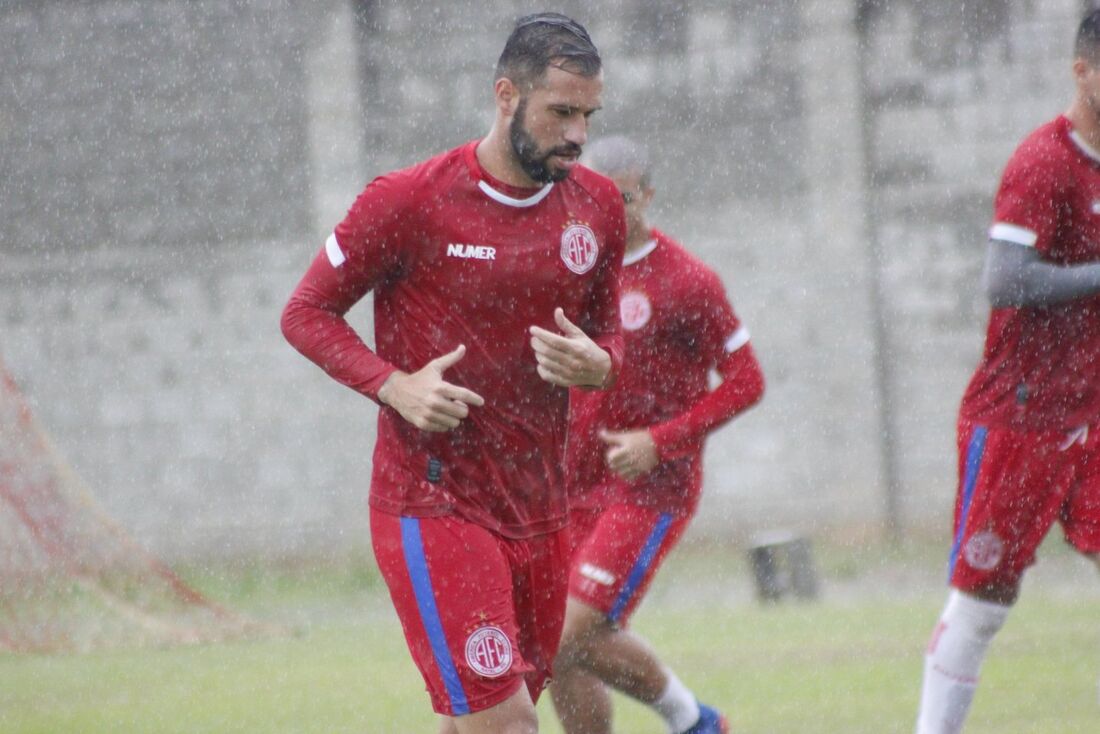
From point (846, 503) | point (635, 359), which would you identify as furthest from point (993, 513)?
point (846, 503)

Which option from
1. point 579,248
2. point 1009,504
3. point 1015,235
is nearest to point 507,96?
point 579,248

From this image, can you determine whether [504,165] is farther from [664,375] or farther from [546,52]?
[664,375]

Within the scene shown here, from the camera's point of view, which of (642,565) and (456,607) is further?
(642,565)

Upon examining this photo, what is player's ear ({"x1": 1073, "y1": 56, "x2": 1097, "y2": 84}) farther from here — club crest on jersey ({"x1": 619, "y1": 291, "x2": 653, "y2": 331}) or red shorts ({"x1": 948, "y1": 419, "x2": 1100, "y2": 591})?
club crest on jersey ({"x1": 619, "y1": 291, "x2": 653, "y2": 331})

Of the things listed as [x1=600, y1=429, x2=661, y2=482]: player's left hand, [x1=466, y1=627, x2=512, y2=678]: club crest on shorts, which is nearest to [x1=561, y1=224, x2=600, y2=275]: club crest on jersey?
[x1=466, y1=627, x2=512, y2=678]: club crest on shorts

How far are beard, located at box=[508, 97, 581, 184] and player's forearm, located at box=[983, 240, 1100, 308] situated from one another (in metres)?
1.43

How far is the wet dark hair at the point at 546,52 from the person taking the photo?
4402mm

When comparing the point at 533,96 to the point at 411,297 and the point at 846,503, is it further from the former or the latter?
the point at 846,503

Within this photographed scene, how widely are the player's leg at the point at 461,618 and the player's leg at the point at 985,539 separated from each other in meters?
1.59

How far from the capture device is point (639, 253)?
20.5 ft

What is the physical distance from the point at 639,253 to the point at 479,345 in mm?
1920

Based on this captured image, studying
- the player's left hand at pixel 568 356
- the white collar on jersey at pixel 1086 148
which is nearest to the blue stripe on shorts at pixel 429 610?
the player's left hand at pixel 568 356

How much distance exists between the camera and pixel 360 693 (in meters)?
8.29

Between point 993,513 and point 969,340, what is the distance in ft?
27.4
